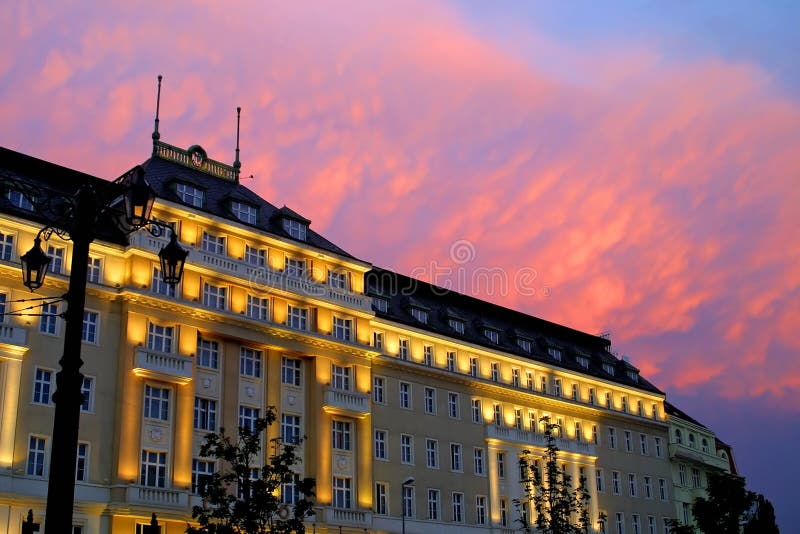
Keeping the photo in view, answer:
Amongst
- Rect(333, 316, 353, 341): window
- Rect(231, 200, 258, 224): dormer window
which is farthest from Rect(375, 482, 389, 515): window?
Rect(231, 200, 258, 224): dormer window

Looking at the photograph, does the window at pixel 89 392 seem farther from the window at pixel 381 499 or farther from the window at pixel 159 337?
→ the window at pixel 381 499

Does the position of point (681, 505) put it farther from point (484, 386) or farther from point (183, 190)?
point (183, 190)

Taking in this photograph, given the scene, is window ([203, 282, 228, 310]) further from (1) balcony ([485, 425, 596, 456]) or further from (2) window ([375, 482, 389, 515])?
(1) balcony ([485, 425, 596, 456])

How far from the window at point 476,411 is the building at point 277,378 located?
16 cm

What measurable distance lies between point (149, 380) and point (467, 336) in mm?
29739

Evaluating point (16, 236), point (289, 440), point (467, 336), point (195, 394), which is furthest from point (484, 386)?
point (16, 236)

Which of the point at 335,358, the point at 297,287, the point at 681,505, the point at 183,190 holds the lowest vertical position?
the point at 681,505

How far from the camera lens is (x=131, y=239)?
53031 mm

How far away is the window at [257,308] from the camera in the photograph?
57438mm

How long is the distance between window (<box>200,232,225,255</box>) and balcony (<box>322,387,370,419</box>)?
10.8 metres

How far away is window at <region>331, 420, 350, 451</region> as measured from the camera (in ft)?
197

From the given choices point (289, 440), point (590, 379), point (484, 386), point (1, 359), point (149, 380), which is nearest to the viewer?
point (1, 359)

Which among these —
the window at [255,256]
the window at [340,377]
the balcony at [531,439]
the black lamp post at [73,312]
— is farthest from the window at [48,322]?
the black lamp post at [73,312]

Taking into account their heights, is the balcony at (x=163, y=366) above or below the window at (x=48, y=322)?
below
